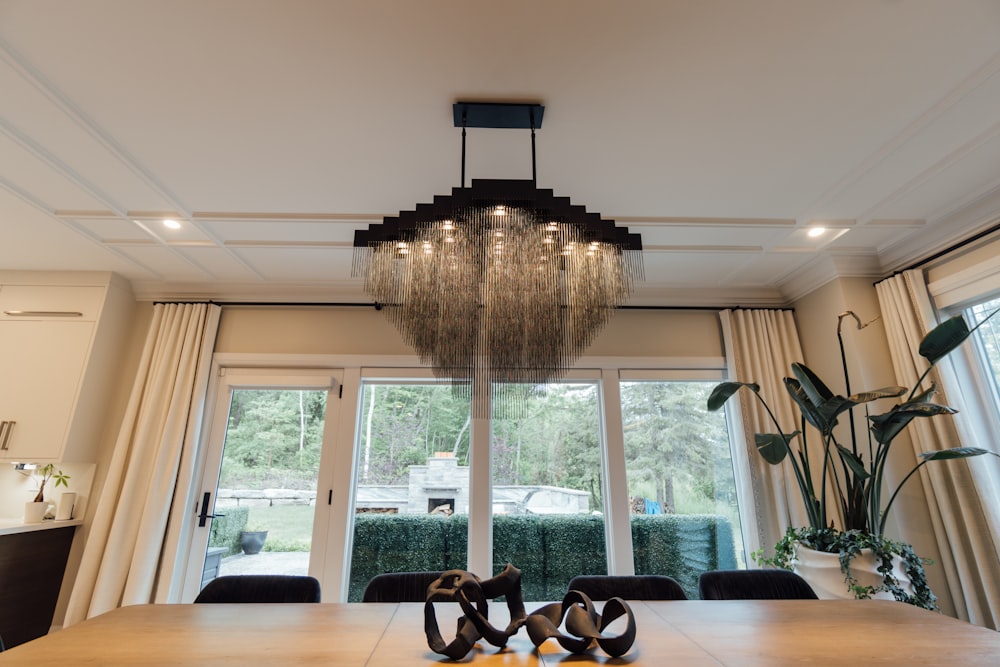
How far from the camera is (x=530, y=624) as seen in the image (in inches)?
51.7

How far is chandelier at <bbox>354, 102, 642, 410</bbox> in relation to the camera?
5.19 ft

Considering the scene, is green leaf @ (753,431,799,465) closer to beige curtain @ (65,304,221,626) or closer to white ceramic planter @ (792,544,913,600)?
white ceramic planter @ (792,544,913,600)

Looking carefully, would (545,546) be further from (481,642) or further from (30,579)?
(30,579)

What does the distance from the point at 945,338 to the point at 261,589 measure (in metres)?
3.54

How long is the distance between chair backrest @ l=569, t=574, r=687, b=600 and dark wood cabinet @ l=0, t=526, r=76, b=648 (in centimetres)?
331

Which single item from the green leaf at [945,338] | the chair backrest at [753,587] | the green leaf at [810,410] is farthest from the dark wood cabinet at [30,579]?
the green leaf at [945,338]

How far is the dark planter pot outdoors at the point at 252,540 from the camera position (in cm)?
317

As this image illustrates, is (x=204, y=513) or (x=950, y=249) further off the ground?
(x=950, y=249)

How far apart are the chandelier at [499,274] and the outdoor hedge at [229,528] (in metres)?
2.45

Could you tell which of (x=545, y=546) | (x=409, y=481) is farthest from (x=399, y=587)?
(x=545, y=546)

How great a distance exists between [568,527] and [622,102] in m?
2.78

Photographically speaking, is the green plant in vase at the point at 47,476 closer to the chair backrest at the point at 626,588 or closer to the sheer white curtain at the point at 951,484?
the chair backrest at the point at 626,588

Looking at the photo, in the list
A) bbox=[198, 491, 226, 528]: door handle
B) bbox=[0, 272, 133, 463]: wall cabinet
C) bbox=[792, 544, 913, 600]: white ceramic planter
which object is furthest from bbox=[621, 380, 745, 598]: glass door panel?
bbox=[0, 272, 133, 463]: wall cabinet

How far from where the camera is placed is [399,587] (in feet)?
6.44
